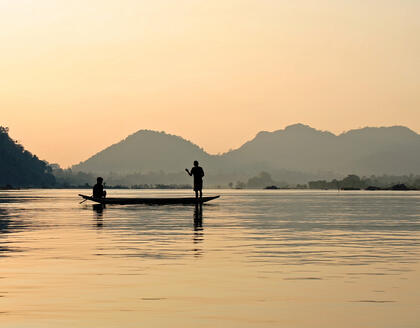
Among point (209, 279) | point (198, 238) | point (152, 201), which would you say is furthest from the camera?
point (152, 201)

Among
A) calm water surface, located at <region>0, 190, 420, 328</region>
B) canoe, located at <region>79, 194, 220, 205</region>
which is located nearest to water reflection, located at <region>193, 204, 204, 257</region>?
calm water surface, located at <region>0, 190, 420, 328</region>

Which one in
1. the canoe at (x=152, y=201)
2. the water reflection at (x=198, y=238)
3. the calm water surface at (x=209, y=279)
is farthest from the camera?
the canoe at (x=152, y=201)

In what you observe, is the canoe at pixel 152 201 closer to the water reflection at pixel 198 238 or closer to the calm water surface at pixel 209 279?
the water reflection at pixel 198 238

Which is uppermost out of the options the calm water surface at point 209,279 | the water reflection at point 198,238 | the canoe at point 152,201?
the canoe at point 152,201

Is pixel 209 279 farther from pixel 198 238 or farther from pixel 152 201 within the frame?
pixel 152 201

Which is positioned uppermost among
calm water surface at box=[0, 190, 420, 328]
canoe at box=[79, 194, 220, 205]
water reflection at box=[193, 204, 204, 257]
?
canoe at box=[79, 194, 220, 205]

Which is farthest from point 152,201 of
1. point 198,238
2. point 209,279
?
point 209,279

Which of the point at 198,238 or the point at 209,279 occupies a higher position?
the point at 198,238

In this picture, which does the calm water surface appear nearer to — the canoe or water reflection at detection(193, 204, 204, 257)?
water reflection at detection(193, 204, 204, 257)

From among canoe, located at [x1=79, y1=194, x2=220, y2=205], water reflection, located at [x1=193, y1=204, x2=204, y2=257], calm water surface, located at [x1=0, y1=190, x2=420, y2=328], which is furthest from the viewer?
canoe, located at [x1=79, y1=194, x2=220, y2=205]

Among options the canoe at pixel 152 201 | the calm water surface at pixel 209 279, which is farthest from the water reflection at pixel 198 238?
the canoe at pixel 152 201

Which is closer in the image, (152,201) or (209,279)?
(209,279)

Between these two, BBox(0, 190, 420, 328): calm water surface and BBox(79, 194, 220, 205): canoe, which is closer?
BBox(0, 190, 420, 328): calm water surface

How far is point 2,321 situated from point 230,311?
133 inches
